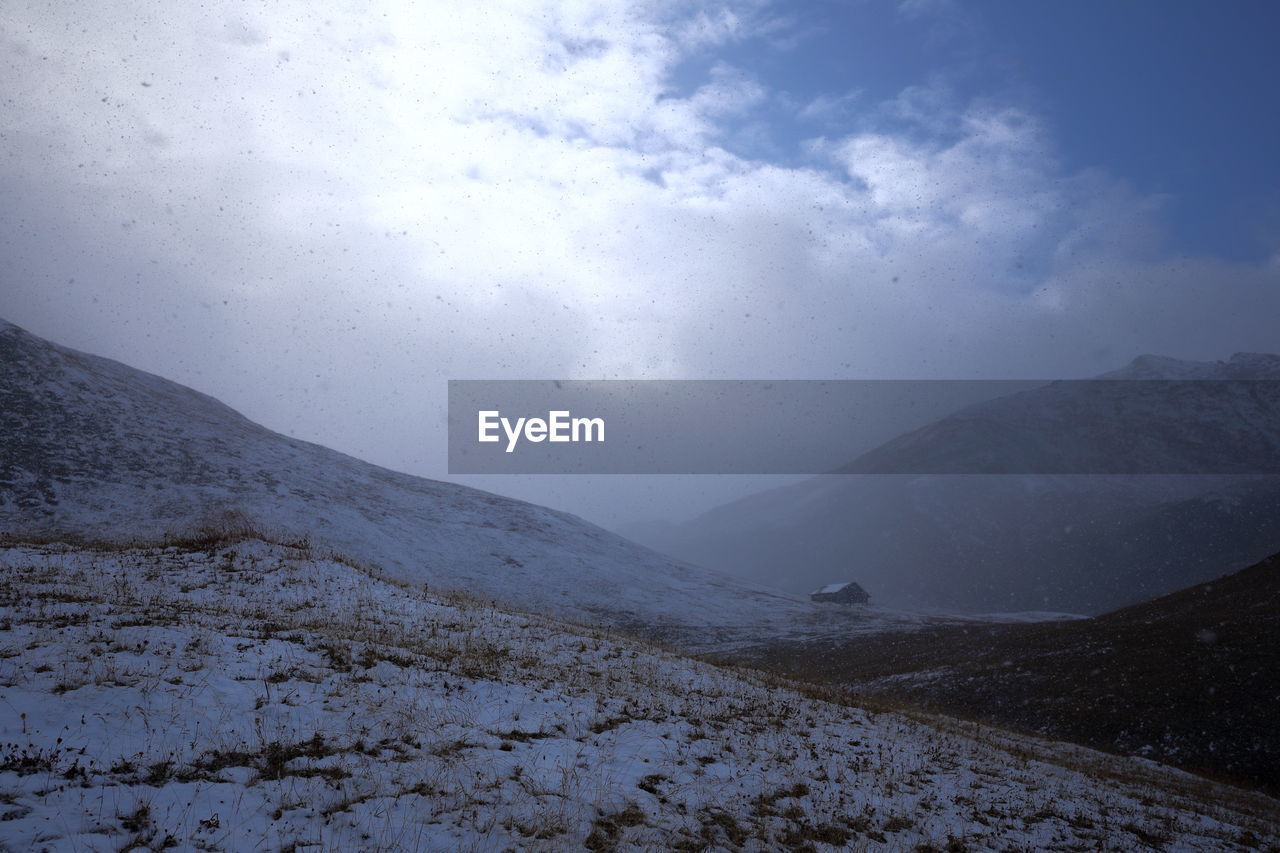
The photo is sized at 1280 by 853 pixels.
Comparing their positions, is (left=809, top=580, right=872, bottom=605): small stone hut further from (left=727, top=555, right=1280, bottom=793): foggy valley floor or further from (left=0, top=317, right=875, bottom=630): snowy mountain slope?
(left=727, top=555, right=1280, bottom=793): foggy valley floor

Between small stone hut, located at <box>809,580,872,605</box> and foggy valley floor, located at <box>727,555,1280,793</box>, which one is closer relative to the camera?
foggy valley floor, located at <box>727,555,1280,793</box>

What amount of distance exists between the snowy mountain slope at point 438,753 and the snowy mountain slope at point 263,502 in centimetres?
3031

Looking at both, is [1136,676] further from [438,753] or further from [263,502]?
[263,502]

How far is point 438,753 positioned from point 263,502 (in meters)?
49.4

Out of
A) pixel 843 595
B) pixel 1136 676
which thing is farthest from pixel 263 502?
pixel 843 595

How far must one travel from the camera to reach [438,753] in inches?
382

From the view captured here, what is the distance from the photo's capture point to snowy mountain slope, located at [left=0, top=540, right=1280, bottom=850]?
7.50 metres

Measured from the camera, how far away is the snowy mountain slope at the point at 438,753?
24.6ft

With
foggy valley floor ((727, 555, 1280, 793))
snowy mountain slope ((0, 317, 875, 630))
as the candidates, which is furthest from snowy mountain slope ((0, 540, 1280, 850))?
snowy mountain slope ((0, 317, 875, 630))

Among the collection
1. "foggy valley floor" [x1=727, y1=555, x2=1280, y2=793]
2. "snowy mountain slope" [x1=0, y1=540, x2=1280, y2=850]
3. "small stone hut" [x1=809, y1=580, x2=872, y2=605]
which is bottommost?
"small stone hut" [x1=809, y1=580, x2=872, y2=605]

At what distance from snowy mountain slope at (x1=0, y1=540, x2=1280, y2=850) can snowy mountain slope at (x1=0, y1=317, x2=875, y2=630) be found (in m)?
30.3

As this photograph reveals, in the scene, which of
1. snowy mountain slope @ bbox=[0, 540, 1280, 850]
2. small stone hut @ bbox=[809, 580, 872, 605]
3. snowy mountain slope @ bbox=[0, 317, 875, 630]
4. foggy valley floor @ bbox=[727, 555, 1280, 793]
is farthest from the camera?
small stone hut @ bbox=[809, 580, 872, 605]

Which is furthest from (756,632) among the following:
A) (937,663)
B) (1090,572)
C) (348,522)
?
(1090,572)

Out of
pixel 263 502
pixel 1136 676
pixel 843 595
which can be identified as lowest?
pixel 843 595
